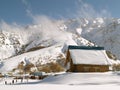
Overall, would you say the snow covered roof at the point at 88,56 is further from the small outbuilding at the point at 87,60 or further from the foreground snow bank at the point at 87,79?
the foreground snow bank at the point at 87,79

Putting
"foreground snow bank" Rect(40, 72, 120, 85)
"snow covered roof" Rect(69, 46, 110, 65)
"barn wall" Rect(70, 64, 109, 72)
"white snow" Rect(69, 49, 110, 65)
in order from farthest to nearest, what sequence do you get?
"barn wall" Rect(70, 64, 109, 72) < "snow covered roof" Rect(69, 46, 110, 65) < "white snow" Rect(69, 49, 110, 65) < "foreground snow bank" Rect(40, 72, 120, 85)

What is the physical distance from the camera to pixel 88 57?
178 feet

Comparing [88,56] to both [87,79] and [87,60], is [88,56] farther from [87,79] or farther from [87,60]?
[87,79]

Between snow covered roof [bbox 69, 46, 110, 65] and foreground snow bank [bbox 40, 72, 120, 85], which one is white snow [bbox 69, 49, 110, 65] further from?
foreground snow bank [bbox 40, 72, 120, 85]

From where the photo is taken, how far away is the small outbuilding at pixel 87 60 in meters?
53.1

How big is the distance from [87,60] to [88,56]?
3.64 ft

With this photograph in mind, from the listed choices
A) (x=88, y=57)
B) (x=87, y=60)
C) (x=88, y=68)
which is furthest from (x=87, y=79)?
(x=88, y=57)

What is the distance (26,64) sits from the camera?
144 m

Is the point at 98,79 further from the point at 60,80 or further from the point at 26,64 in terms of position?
the point at 26,64

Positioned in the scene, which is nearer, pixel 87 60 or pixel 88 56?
pixel 87 60

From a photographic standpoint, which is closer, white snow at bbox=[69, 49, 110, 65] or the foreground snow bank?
the foreground snow bank

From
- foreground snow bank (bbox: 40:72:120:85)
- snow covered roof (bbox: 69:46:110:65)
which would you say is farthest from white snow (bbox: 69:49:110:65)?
foreground snow bank (bbox: 40:72:120:85)

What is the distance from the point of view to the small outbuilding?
174ft
